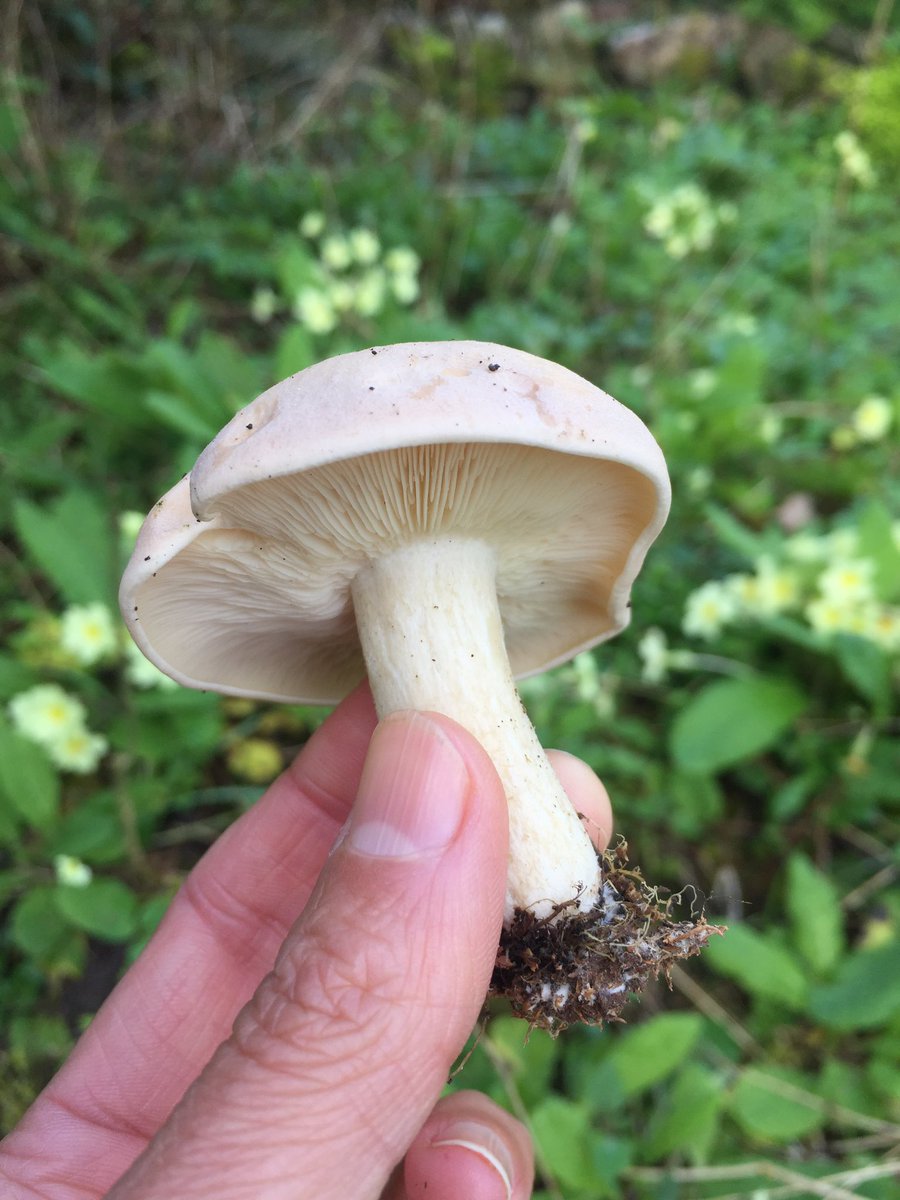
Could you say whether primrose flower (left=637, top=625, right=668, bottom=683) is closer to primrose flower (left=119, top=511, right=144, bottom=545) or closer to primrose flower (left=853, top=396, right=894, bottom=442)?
primrose flower (left=853, top=396, right=894, bottom=442)

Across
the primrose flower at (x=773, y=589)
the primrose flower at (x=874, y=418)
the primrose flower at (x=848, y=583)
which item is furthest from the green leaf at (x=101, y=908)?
the primrose flower at (x=874, y=418)

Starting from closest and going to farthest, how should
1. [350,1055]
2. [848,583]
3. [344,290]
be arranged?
[350,1055] < [848,583] < [344,290]

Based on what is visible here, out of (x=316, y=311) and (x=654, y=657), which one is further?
(x=316, y=311)

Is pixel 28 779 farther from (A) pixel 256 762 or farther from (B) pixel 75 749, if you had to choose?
(A) pixel 256 762

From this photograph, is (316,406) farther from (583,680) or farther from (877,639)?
(877,639)

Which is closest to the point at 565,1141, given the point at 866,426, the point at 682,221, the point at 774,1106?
the point at 774,1106

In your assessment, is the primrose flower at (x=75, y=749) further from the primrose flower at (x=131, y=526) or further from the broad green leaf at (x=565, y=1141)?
the broad green leaf at (x=565, y=1141)
